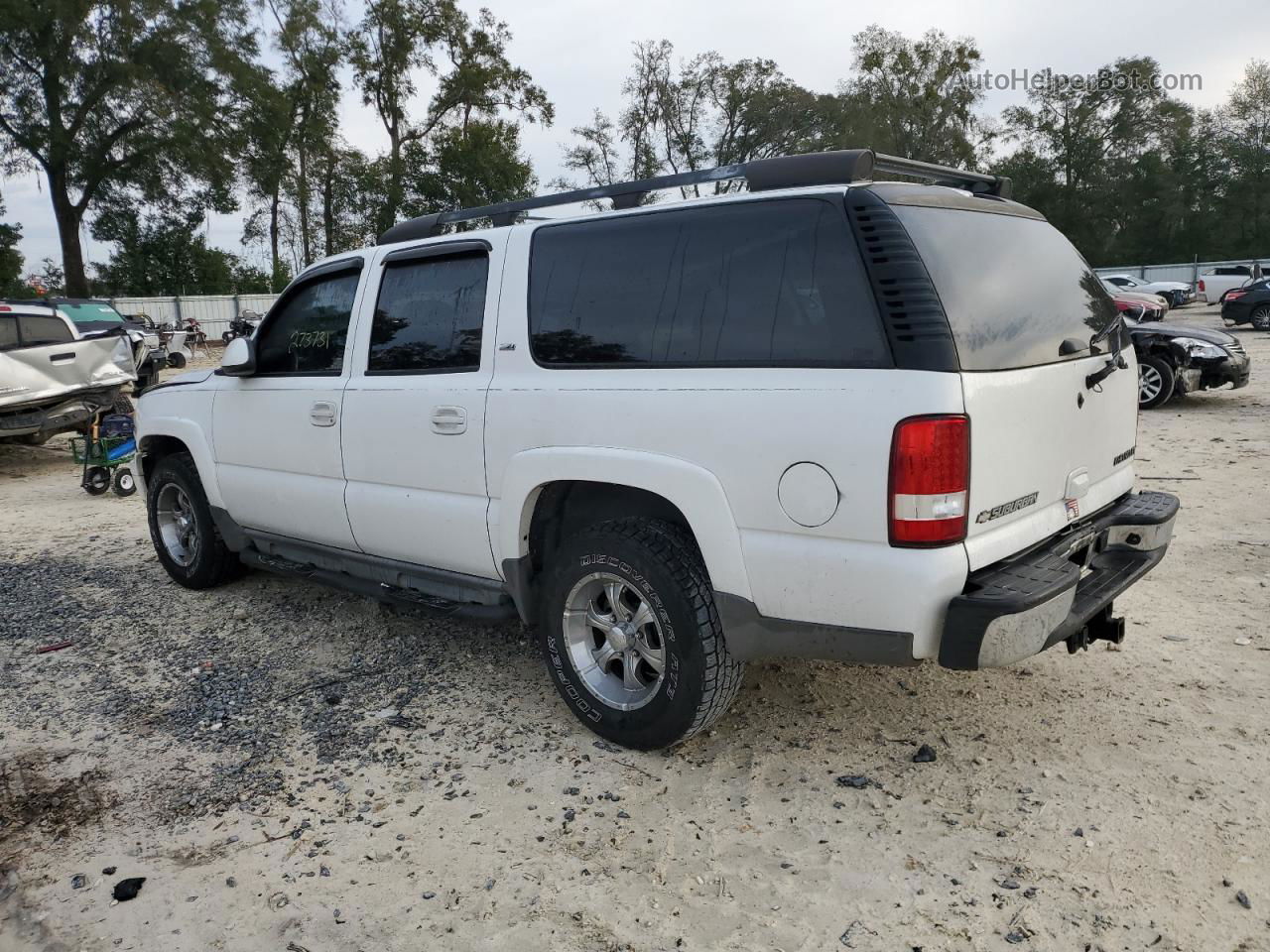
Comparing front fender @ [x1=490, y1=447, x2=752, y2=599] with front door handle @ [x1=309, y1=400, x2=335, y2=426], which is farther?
front door handle @ [x1=309, y1=400, x2=335, y2=426]

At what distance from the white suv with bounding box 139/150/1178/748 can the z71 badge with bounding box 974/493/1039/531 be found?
0.06 feet

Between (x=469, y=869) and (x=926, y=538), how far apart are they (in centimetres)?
169

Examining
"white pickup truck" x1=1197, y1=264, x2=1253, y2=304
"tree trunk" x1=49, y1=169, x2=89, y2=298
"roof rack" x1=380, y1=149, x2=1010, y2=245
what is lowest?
"roof rack" x1=380, y1=149, x2=1010, y2=245

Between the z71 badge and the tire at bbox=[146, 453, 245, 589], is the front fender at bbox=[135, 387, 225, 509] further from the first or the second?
the z71 badge

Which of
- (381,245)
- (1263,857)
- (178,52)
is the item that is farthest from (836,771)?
(178,52)

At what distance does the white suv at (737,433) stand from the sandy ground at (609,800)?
1.41ft

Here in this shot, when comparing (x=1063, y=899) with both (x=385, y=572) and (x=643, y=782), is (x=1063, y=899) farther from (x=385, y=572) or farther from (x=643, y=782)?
(x=385, y=572)

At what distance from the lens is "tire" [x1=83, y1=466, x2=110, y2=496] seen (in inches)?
366

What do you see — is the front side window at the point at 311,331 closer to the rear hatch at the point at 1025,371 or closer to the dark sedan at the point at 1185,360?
the rear hatch at the point at 1025,371

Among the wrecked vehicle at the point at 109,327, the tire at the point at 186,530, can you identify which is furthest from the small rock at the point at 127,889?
the wrecked vehicle at the point at 109,327

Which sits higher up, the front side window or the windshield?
the windshield

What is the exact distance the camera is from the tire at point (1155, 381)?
11055mm

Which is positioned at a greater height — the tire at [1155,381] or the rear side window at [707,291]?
the rear side window at [707,291]

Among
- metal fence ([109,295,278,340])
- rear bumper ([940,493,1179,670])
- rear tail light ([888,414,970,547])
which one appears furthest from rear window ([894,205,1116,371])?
metal fence ([109,295,278,340])
